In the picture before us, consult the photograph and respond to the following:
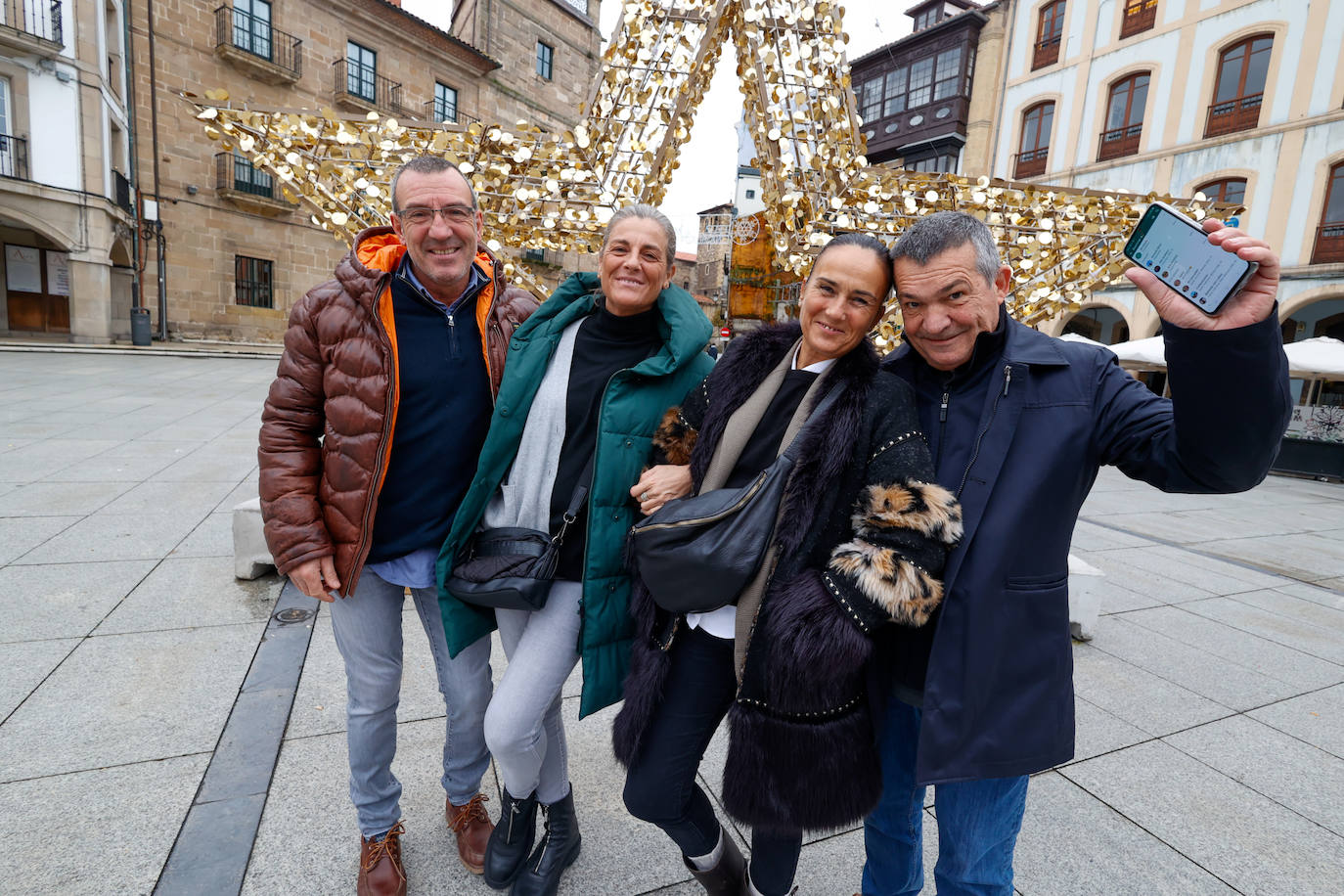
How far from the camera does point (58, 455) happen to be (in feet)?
21.0

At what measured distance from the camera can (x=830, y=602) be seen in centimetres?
151

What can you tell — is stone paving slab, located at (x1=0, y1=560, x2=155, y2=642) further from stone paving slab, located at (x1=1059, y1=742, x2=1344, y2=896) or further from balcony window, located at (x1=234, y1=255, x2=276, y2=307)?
balcony window, located at (x1=234, y1=255, x2=276, y2=307)

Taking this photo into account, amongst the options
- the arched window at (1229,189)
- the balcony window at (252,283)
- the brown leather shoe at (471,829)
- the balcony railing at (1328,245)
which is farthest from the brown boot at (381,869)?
the balcony window at (252,283)

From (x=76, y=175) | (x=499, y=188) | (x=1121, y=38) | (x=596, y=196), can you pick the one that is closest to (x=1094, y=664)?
(x=596, y=196)

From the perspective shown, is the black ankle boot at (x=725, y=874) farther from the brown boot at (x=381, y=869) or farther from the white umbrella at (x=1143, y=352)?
the white umbrella at (x=1143, y=352)

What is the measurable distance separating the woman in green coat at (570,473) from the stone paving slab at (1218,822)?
84.4 inches

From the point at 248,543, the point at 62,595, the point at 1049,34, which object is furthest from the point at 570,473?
the point at 1049,34

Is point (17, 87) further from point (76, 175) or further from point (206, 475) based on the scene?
point (206, 475)

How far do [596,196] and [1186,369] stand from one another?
292 cm

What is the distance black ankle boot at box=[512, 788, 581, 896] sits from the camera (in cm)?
199

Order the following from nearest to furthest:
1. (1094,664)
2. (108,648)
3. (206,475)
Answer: (108,648) → (1094,664) → (206,475)

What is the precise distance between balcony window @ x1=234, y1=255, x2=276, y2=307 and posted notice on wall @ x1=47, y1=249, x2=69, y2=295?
4905 millimetres

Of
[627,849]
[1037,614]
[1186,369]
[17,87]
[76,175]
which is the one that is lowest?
[627,849]

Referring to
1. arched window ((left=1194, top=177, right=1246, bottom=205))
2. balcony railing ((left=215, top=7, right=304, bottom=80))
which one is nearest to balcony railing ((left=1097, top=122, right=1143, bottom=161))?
arched window ((left=1194, top=177, right=1246, bottom=205))
